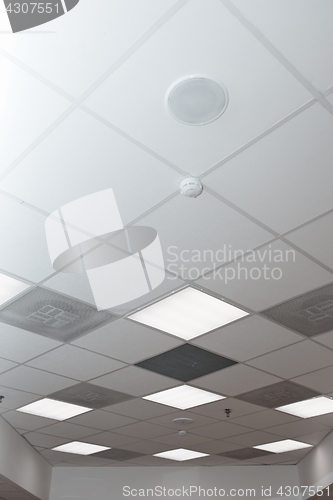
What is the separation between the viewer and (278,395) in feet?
15.6

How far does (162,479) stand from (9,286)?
19.0 ft

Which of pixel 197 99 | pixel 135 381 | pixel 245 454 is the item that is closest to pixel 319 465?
pixel 245 454

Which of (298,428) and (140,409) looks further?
(298,428)

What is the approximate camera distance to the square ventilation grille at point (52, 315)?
307 cm

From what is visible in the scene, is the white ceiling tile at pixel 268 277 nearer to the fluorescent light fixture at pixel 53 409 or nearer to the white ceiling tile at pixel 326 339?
the white ceiling tile at pixel 326 339

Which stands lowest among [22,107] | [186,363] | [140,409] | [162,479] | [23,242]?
[162,479]

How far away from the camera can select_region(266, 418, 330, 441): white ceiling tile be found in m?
5.75

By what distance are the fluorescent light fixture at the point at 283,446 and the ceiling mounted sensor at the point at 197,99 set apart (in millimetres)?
5782

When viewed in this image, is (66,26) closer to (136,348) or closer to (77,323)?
(77,323)

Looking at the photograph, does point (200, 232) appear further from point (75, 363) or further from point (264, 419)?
point (264, 419)

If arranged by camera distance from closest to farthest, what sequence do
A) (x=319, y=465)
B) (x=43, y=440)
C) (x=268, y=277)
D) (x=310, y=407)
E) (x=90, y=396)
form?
(x=268, y=277) → (x=90, y=396) → (x=310, y=407) → (x=43, y=440) → (x=319, y=465)

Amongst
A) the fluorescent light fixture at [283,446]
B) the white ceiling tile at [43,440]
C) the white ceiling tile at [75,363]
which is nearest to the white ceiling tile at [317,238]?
the white ceiling tile at [75,363]

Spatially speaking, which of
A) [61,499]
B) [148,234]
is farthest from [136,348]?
[61,499]

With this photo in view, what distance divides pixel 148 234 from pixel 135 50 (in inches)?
43.6
